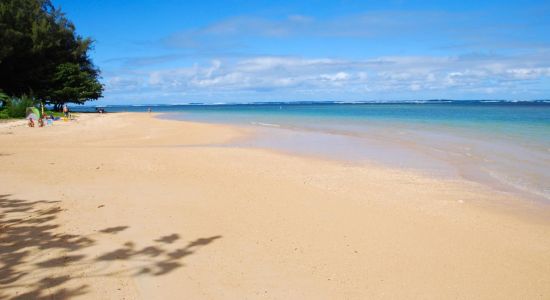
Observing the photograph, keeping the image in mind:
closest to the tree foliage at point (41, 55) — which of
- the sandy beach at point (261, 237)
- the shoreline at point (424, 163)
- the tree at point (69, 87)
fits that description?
the tree at point (69, 87)

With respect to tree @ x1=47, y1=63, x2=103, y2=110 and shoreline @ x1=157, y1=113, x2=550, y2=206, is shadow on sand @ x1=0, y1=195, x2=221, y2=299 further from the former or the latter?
tree @ x1=47, y1=63, x2=103, y2=110

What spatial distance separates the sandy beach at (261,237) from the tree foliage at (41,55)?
33.0 metres

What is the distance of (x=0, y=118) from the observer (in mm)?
25375

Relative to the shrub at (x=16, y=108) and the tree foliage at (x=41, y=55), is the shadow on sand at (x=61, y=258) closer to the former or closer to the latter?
the shrub at (x=16, y=108)

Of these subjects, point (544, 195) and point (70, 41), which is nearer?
point (544, 195)

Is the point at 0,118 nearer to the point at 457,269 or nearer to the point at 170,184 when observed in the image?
the point at 170,184

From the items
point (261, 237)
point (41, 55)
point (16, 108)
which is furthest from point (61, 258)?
point (41, 55)

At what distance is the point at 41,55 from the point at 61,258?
42.1 meters

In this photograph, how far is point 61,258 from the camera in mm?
4219

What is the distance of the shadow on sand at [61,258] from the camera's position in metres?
3.64

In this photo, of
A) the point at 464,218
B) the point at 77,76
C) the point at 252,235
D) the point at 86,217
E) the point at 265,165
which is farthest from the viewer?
the point at 77,76

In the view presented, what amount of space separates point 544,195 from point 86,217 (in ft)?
27.6

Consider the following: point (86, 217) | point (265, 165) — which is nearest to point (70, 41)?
point (265, 165)

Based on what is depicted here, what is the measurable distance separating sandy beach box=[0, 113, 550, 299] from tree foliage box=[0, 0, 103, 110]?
33.0m
